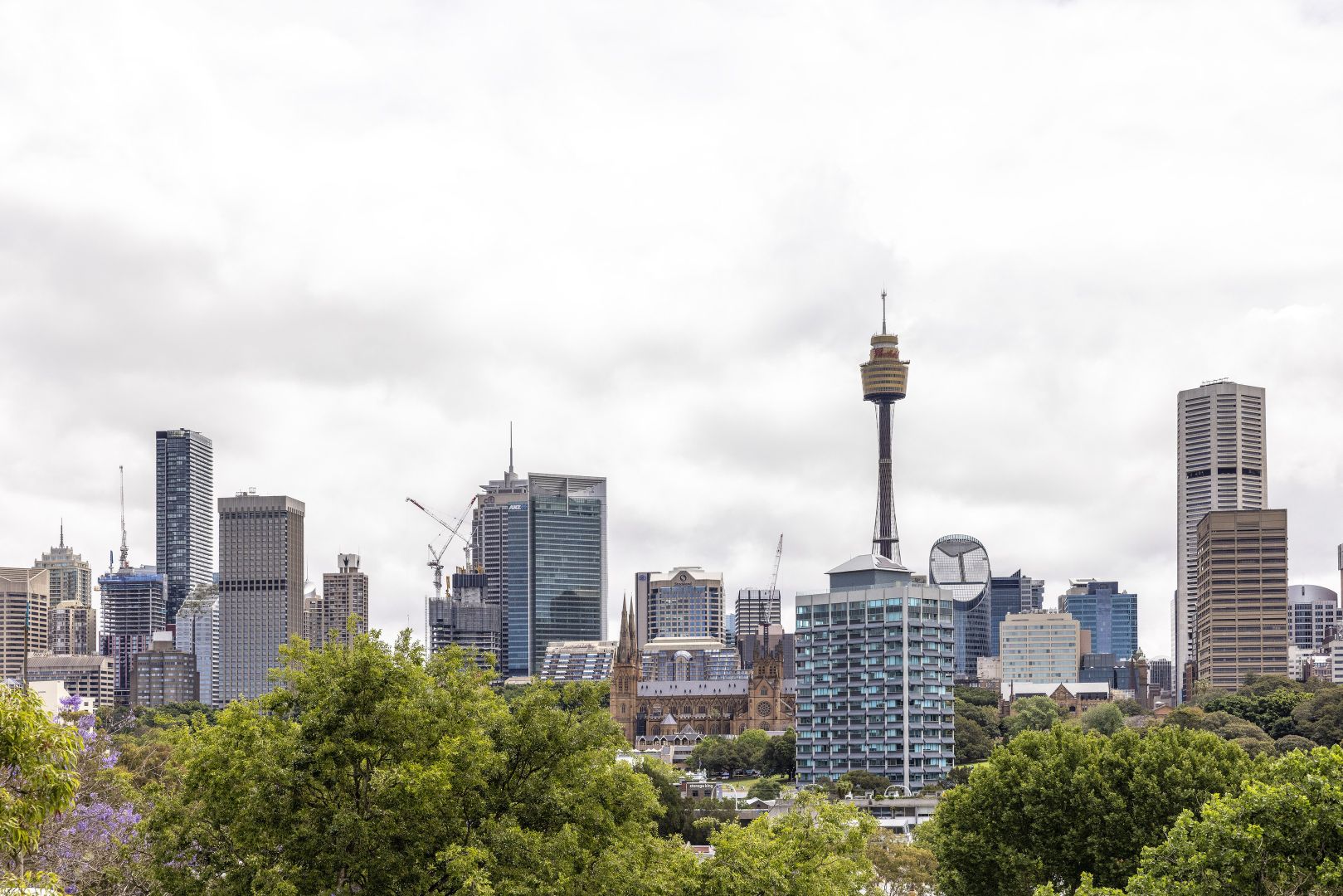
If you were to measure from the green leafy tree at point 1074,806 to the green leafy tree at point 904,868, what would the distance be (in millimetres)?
28108

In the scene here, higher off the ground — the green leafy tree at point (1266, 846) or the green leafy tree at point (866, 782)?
the green leafy tree at point (1266, 846)

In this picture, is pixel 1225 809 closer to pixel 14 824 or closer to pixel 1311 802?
pixel 1311 802

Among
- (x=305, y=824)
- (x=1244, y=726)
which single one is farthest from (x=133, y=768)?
(x=1244, y=726)

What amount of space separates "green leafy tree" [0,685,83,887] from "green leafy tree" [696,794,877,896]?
79.1 ft

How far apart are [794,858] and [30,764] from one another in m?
28.3

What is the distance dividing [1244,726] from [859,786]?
49.9m

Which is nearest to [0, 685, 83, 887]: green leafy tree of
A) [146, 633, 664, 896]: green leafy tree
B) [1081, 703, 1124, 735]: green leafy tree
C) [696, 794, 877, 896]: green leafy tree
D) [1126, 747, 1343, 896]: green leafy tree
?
[146, 633, 664, 896]: green leafy tree

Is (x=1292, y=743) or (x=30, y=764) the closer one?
(x=30, y=764)

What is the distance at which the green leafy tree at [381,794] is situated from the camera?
122ft

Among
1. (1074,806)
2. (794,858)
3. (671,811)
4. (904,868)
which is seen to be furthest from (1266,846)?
(671,811)

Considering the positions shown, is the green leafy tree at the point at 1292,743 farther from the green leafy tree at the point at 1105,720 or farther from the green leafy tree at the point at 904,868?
the green leafy tree at the point at 904,868

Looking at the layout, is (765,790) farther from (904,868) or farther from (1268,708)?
(904,868)

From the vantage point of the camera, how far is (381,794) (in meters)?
37.2

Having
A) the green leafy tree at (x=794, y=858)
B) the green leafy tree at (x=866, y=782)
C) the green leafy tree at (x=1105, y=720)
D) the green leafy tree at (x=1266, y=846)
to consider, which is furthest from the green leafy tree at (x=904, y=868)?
the green leafy tree at (x=1105, y=720)
